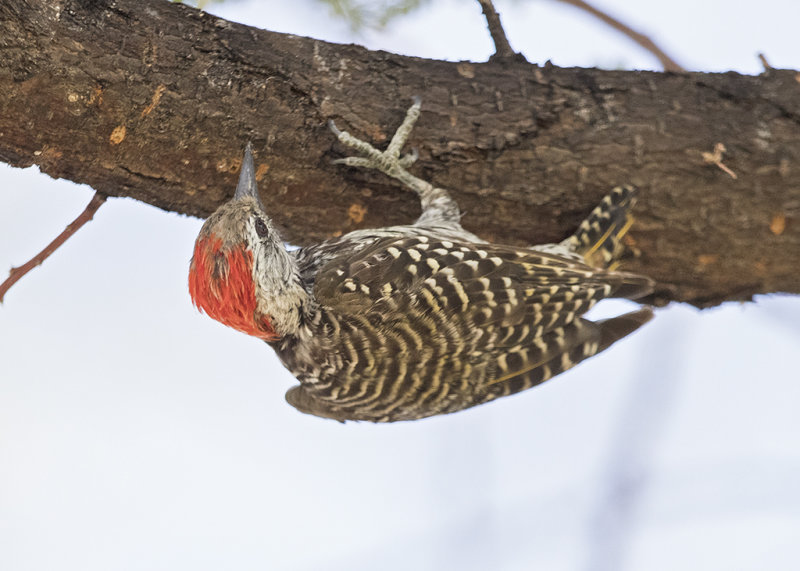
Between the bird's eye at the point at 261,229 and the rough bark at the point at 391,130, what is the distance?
280mm

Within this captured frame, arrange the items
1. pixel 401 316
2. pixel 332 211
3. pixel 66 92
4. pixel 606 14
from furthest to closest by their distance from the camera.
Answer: pixel 606 14 → pixel 332 211 → pixel 401 316 → pixel 66 92

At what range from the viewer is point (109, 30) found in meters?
2.83

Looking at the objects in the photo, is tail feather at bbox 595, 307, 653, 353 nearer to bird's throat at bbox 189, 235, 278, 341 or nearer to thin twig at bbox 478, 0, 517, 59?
thin twig at bbox 478, 0, 517, 59

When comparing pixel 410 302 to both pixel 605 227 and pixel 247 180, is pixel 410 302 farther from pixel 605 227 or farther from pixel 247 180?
pixel 605 227

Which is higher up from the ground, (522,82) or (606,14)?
(606,14)

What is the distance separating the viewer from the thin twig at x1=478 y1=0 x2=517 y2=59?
3.51 meters

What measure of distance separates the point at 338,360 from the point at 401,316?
1.14 feet

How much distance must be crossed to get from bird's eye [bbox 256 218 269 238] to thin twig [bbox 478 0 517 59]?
1343 mm

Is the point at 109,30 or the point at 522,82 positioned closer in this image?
the point at 109,30

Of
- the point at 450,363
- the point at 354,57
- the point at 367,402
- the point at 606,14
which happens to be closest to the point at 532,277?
the point at 450,363

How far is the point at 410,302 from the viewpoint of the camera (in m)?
3.18

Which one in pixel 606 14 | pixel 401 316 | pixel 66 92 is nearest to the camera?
pixel 66 92

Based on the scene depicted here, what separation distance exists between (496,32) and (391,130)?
721 millimetres

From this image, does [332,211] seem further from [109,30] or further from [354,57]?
[109,30]
